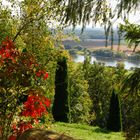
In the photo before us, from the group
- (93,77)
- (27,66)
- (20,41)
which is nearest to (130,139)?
(27,66)

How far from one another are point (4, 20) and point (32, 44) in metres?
2.77

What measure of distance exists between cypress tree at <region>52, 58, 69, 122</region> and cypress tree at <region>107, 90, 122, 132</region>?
542 centimetres

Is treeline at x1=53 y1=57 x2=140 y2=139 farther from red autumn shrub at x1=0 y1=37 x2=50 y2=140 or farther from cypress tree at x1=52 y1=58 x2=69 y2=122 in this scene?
red autumn shrub at x1=0 y1=37 x2=50 y2=140

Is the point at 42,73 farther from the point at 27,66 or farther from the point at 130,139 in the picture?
the point at 130,139

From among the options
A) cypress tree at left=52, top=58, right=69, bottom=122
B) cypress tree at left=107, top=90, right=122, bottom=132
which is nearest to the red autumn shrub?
cypress tree at left=52, top=58, right=69, bottom=122

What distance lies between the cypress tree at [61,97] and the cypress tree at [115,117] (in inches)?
213

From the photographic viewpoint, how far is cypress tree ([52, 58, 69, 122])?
26.3m

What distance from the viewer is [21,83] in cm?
852

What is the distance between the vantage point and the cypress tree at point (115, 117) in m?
29.9

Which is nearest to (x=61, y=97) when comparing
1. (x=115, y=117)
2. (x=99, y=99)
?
(x=115, y=117)

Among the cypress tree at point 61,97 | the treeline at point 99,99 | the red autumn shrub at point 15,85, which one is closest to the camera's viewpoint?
the red autumn shrub at point 15,85

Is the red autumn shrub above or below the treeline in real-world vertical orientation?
above

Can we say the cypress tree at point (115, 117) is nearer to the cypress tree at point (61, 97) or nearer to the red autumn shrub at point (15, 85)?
the cypress tree at point (61, 97)

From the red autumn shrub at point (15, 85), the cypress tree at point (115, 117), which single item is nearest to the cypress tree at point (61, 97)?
the cypress tree at point (115, 117)
